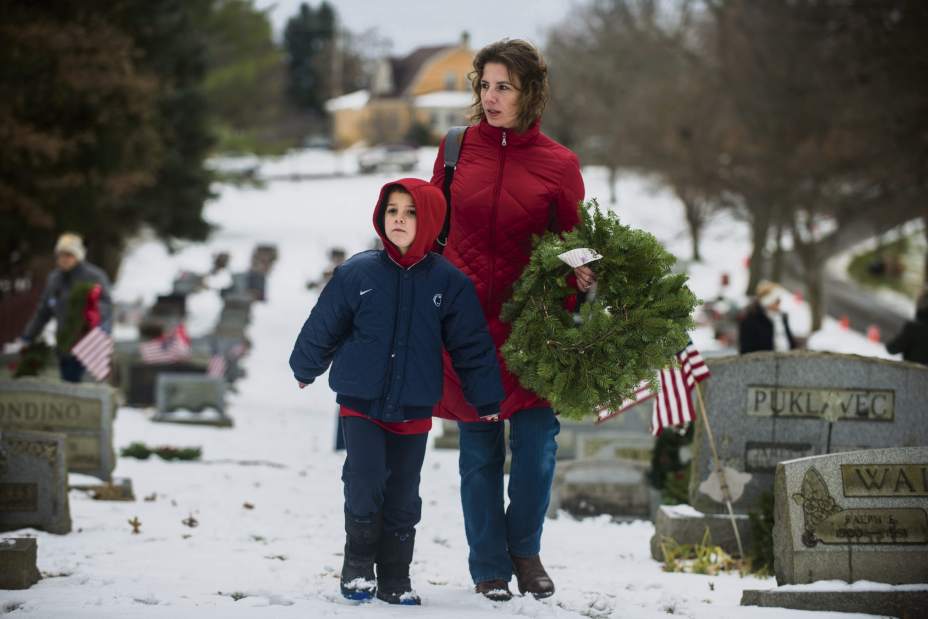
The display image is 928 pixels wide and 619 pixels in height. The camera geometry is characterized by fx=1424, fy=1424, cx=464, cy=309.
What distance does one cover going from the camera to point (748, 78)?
34.6m

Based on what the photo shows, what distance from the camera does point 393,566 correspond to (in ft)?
19.4

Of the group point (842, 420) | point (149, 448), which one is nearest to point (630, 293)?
point (842, 420)

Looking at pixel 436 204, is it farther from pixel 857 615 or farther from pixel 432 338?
pixel 857 615

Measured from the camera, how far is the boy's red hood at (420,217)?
18.9 feet

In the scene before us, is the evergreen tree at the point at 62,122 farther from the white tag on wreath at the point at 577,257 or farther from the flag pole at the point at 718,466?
the white tag on wreath at the point at 577,257

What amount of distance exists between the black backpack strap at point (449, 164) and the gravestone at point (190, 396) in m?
11.8

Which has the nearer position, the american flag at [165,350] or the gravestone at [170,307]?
the american flag at [165,350]

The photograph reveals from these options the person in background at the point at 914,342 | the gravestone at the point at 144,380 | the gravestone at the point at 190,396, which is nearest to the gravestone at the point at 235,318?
the gravestone at the point at 144,380

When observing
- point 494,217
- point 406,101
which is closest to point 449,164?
point 494,217

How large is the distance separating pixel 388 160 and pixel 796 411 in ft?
244

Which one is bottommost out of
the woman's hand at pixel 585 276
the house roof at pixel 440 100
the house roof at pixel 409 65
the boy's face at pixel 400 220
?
the woman's hand at pixel 585 276

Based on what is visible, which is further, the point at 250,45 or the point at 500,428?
the point at 250,45

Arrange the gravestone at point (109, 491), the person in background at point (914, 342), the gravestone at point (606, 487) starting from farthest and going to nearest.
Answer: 1. the person in background at point (914, 342)
2. the gravestone at point (606, 487)
3. the gravestone at point (109, 491)

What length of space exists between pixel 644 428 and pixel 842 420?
6.62 m
